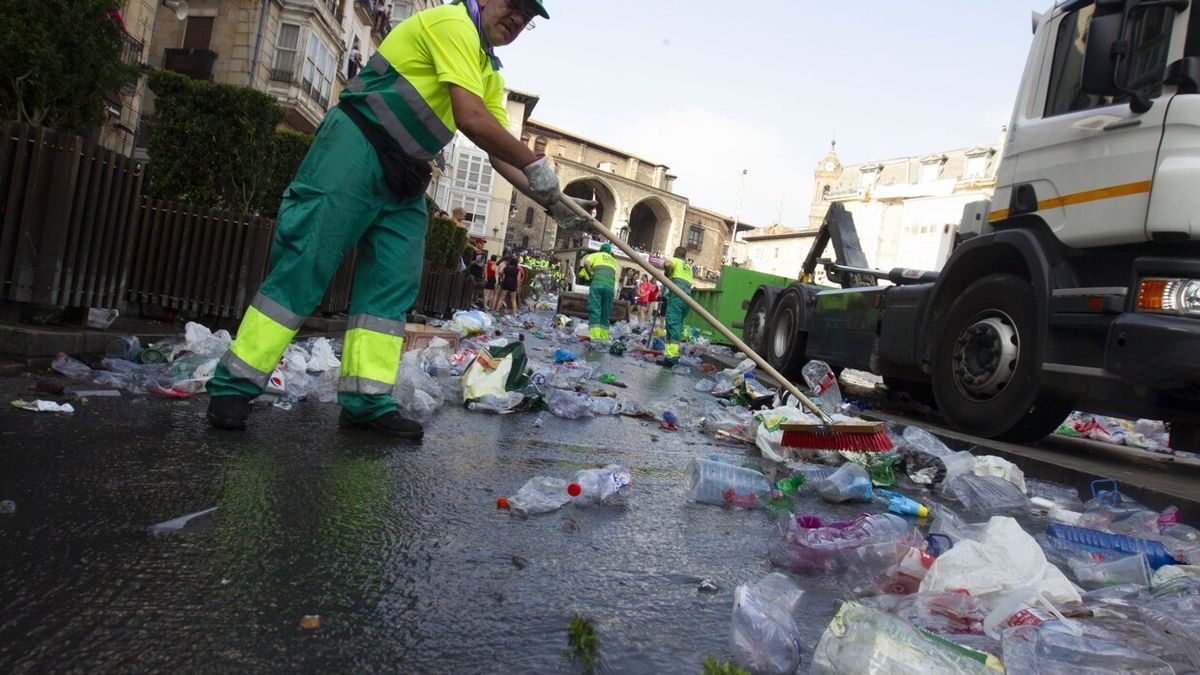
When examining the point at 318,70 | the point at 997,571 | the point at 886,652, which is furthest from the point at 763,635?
the point at 318,70

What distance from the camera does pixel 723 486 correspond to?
3.20 meters

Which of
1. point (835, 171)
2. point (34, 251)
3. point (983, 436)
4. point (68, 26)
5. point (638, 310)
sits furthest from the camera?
point (835, 171)

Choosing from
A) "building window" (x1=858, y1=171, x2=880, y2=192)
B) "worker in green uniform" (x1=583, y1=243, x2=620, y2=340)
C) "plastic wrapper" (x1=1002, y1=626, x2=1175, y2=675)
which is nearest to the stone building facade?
"worker in green uniform" (x1=583, y1=243, x2=620, y2=340)

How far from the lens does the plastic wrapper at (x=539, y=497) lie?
2.55m

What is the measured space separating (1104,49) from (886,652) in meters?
4.02

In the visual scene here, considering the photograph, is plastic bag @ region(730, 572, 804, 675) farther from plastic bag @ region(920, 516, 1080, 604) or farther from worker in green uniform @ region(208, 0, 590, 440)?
worker in green uniform @ region(208, 0, 590, 440)

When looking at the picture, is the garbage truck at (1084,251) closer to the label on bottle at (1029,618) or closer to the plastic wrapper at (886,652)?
the label on bottle at (1029,618)

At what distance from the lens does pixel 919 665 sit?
4.81 ft

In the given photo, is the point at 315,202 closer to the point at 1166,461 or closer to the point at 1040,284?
the point at 1040,284

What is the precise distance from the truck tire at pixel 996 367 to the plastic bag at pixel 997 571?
2799mm

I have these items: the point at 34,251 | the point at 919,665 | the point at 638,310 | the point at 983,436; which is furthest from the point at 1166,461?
the point at 638,310

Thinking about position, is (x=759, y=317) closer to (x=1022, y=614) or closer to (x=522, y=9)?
(x=522, y=9)

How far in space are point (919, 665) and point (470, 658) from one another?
2.56ft

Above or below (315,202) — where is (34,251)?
below
